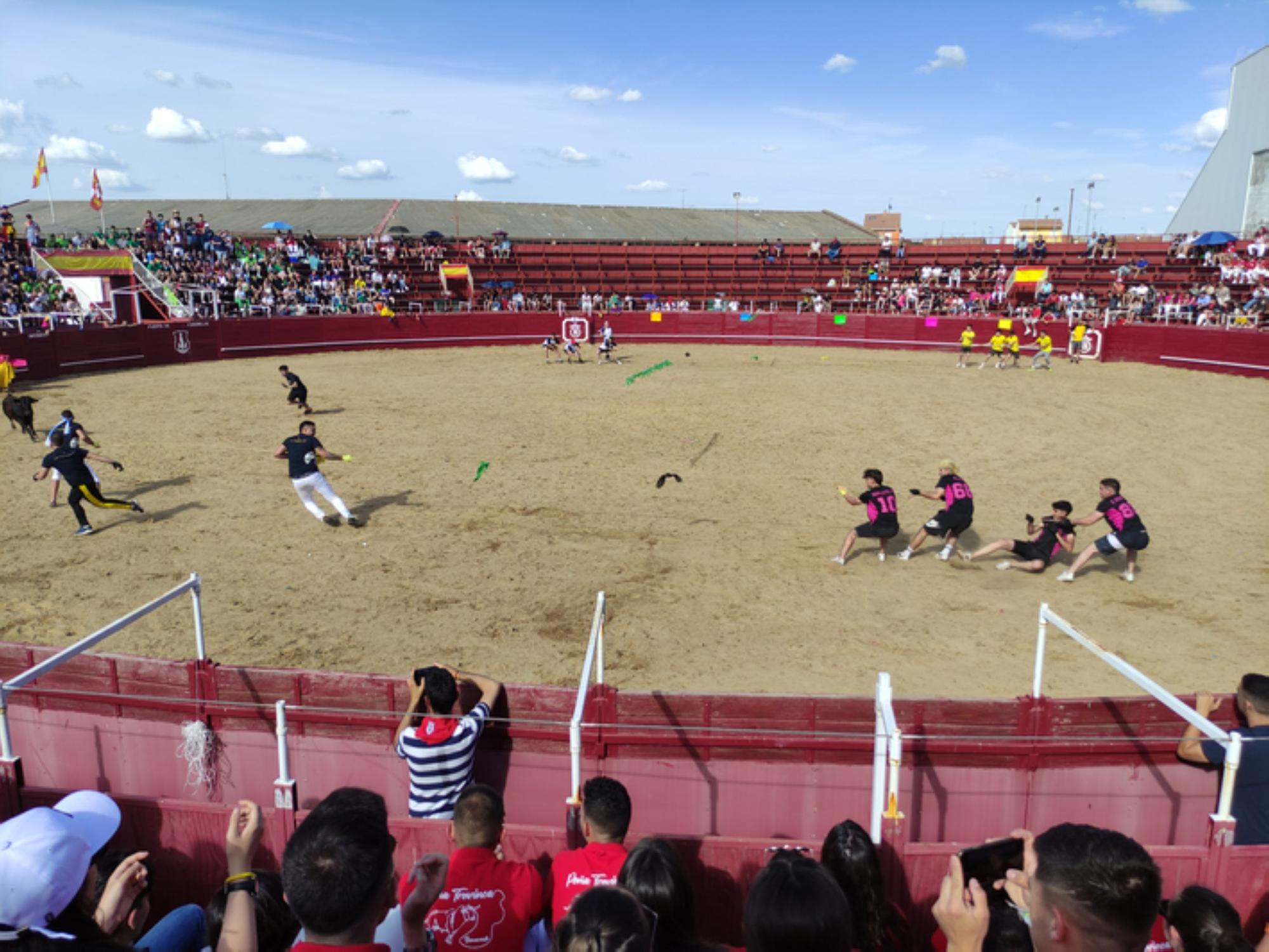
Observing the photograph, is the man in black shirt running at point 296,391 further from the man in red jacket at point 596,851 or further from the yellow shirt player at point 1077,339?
→ the yellow shirt player at point 1077,339

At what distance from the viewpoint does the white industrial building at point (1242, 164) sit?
43531 mm

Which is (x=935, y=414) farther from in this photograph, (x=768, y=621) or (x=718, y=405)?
(x=768, y=621)

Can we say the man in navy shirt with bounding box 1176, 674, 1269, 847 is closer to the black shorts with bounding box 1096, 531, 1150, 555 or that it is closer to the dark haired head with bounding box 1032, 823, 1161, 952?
the dark haired head with bounding box 1032, 823, 1161, 952

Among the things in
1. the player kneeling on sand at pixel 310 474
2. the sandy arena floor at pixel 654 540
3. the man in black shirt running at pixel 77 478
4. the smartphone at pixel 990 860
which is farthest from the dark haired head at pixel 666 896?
the man in black shirt running at pixel 77 478

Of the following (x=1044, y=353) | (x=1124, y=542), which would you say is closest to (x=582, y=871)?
(x=1124, y=542)

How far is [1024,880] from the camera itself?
2.89 meters

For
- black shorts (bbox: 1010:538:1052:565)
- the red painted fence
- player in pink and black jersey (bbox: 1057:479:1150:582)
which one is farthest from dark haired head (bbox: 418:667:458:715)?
the red painted fence

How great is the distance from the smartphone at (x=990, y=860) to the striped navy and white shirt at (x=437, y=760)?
2.76 m

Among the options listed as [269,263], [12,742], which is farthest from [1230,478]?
[269,263]

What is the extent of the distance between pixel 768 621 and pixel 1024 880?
6.22m

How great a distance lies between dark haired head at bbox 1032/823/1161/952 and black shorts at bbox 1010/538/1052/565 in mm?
8945

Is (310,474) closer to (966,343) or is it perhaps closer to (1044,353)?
(966,343)

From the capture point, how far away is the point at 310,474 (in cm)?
1206

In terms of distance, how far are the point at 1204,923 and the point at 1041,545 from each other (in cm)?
842
